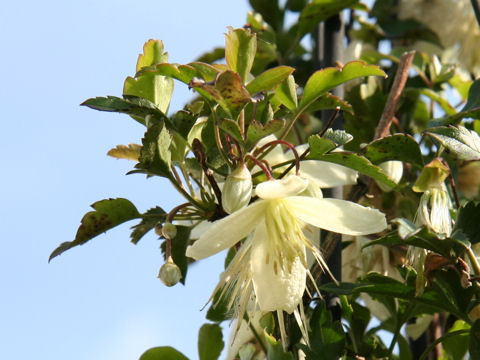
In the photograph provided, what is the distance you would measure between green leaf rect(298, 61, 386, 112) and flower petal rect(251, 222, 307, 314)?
17cm

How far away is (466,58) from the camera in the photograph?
177 cm

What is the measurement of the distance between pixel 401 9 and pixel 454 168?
83cm

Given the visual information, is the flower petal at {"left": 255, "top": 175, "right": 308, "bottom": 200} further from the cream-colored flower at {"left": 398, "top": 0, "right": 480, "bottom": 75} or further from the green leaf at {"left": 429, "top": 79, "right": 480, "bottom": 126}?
the cream-colored flower at {"left": 398, "top": 0, "right": 480, "bottom": 75}

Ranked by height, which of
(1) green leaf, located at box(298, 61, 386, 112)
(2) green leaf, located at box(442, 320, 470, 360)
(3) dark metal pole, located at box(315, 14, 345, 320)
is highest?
(1) green leaf, located at box(298, 61, 386, 112)

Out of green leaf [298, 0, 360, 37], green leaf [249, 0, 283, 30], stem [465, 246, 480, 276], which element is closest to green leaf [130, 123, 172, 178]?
stem [465, 246, 480, 276]

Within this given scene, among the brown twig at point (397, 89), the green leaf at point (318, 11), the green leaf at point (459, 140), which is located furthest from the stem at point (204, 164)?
the green leaf at point (318, 11)

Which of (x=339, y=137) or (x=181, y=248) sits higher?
(x=339, y=137)

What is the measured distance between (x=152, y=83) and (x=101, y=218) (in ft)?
0.58

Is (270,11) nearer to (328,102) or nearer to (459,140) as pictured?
(328,102)

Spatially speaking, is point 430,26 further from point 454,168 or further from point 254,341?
point 254,341

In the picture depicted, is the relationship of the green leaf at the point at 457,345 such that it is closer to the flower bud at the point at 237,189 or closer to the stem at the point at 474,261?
the stem at the point at 474,261

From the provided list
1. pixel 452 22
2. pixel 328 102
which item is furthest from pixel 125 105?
pixel 452 22

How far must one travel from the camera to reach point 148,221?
908 mm

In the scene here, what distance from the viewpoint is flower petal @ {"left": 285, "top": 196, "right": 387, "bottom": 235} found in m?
0.80
